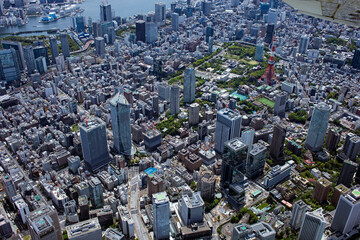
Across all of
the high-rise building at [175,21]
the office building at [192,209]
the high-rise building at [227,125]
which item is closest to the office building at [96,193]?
the office building at [192,209]

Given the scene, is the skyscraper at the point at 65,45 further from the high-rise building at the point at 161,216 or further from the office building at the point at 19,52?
the high-rise building at the point at 161,216

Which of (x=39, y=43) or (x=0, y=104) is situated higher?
(x=39, y=43)

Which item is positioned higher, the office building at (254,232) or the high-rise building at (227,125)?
the high-rise building at (227,125)

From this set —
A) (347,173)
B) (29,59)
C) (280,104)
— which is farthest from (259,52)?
(29,59)

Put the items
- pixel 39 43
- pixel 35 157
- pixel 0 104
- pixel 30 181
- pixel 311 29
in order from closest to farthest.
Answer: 1. pixel 30 181
2. pixel 35 157
3. pixel 0 104
4. pixel 39 43
5. pixel 311 29

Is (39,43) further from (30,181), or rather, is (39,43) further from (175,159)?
(175,159)

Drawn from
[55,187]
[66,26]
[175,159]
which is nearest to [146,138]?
[175,159]
